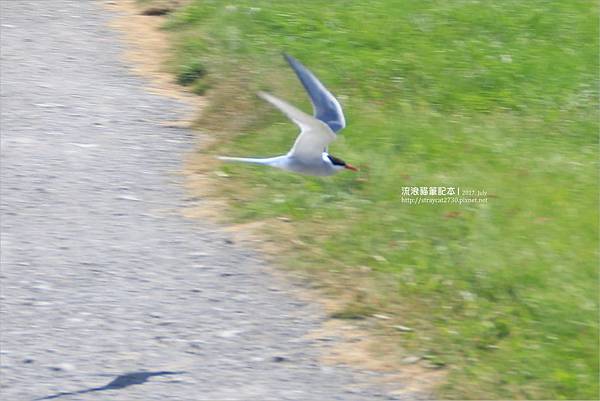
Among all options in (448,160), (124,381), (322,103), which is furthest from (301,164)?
(448,160)

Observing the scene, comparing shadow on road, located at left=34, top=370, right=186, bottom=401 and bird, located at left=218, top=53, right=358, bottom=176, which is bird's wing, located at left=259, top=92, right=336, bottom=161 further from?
shadow on road, located at left=34, top=370, right=186, bottom=401

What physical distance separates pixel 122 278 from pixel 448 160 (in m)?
2.20

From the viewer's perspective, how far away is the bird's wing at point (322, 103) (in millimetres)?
6160

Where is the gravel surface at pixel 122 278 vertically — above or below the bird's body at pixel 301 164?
below

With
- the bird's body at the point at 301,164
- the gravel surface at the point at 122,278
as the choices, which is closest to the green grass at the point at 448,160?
the gravel surface at the point at 122,278

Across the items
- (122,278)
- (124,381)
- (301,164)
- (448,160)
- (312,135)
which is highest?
(312,135)

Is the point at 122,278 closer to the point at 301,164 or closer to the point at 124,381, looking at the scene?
the point at 124,381

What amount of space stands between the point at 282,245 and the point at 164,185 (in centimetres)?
128

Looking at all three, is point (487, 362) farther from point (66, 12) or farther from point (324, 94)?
point (66, 12)

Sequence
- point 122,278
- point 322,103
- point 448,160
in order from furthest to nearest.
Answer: point 448,160, point 122,278, point 322,103

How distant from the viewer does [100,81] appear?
961 cm

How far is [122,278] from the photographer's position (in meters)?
6.84

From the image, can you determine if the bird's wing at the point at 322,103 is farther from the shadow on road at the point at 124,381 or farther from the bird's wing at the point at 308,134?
the shadow on road at the point at 124,381

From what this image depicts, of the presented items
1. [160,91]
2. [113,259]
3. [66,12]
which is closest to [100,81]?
[160,91]
